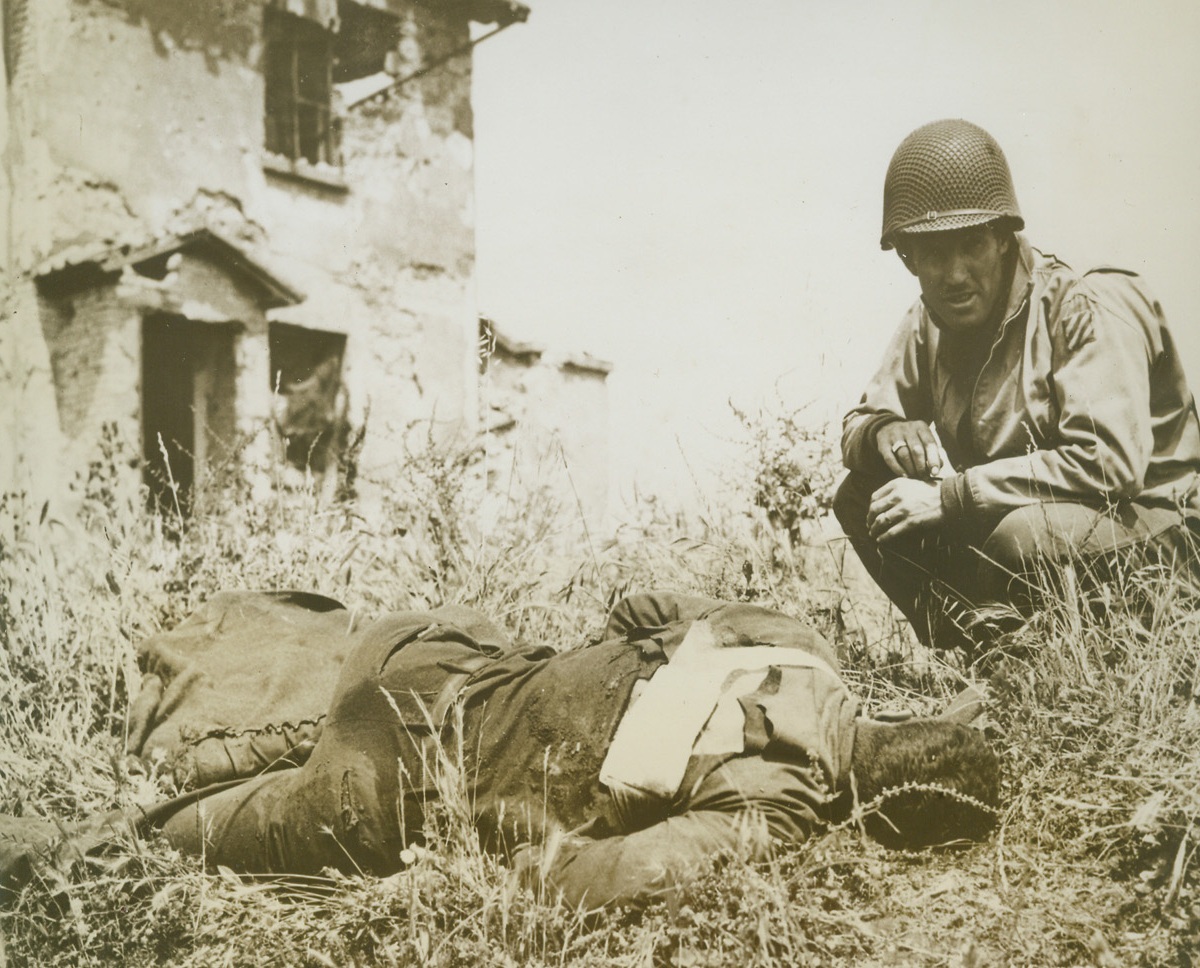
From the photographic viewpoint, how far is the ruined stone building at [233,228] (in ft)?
23.7

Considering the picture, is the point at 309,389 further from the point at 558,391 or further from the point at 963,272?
the point at 963,272

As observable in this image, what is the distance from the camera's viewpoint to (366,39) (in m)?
9.20

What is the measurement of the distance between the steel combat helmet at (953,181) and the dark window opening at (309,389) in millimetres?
6035

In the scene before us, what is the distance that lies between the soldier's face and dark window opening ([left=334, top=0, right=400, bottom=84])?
7.22m

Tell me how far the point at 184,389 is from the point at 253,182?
1859 mm

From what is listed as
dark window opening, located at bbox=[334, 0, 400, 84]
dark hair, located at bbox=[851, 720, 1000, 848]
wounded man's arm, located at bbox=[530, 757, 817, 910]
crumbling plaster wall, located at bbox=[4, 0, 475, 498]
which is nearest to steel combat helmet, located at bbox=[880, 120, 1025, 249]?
dark hair, located at bbox=[851, 720, 1000, 848]

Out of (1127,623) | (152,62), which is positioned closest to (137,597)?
(1127,623)

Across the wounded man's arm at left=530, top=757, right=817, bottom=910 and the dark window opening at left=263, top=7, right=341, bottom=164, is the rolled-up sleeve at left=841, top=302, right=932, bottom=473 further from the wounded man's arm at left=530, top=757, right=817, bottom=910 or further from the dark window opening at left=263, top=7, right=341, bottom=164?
the dark window opening at left=263, top=7, right=341, bottom=164

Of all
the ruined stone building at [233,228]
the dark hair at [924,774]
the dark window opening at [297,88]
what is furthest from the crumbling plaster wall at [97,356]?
the dark hair at [924,774]

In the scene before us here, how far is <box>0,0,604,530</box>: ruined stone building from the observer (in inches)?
285

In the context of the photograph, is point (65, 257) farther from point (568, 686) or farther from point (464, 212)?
point (568, 686)

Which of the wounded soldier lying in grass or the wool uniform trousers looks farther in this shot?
the wool uniform trousers

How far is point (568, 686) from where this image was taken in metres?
2.24

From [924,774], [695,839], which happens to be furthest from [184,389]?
[924,774]
